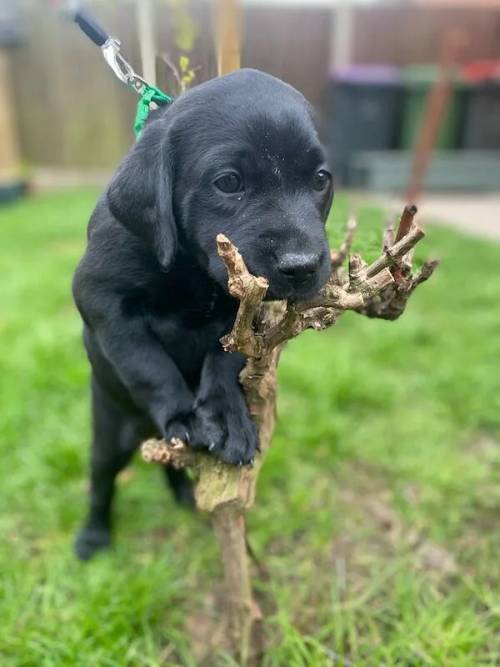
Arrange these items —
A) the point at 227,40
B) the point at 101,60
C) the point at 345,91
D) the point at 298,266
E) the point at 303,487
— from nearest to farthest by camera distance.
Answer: the point at 298,266
the point at 227,40
the point at 303,487
the point at 345,91
the point at 101,60

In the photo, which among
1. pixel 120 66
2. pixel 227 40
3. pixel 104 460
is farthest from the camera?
pixel 104 460

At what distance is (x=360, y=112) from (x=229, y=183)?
830cm

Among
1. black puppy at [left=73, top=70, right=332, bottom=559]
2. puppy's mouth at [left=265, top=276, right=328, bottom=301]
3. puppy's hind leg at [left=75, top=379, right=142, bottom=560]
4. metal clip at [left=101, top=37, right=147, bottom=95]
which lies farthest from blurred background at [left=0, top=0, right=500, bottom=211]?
puppy's mouth at [left=265, top=276, right=328, bottom=301]

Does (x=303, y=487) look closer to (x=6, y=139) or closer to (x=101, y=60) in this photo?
(x=6, y=139)

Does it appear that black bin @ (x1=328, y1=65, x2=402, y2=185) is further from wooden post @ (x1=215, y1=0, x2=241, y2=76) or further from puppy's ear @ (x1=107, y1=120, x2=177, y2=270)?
puppy's ear @ (x1=107, y1=120, x2=177, y2=270)

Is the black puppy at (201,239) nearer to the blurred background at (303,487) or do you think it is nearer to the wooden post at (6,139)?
the blurred background at (303,487)

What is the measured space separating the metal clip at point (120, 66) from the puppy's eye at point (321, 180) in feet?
1.73

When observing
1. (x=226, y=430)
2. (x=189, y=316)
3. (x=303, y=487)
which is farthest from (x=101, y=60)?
(x=226, y=430)

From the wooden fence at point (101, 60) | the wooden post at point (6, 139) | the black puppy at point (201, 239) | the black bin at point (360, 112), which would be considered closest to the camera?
the black puppy at point (201, 239)

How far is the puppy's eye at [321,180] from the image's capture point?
1.61 m

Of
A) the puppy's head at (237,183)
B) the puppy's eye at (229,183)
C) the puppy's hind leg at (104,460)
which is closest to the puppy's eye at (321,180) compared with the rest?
the puppy's head at (237,183)

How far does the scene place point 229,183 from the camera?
5.14 feet

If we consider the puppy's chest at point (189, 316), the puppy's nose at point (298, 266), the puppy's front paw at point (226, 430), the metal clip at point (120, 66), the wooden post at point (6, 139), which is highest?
the metal clip at point (120, 66)

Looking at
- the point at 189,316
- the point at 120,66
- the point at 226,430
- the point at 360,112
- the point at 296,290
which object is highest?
the point at 120,66
